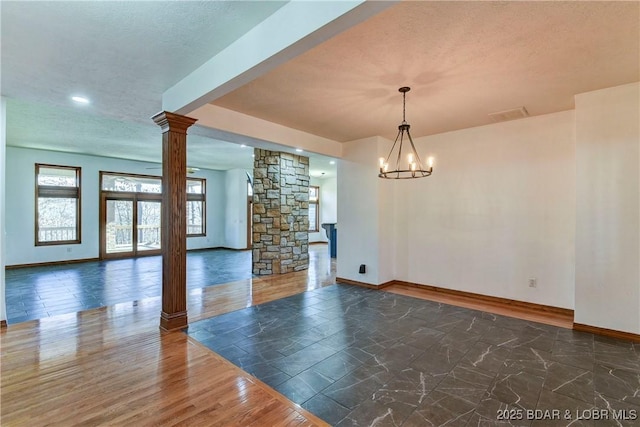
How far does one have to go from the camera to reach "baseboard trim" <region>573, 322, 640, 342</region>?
3180mm

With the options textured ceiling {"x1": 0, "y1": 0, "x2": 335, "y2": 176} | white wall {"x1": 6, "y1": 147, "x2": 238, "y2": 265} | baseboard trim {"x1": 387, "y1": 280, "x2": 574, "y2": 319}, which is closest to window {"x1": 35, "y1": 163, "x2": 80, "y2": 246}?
white wall {"x1": 6, "y1": 147, "x2": 238, "y2": 265}

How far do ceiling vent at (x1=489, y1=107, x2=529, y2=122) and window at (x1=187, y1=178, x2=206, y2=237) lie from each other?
9109 mm

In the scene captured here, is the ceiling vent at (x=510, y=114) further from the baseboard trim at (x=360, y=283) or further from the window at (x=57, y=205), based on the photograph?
the window at (x=57, y=205)

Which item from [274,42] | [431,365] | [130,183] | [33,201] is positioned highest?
[274,42]

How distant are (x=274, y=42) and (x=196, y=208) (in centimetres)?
934

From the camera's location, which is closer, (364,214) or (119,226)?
(364,214)

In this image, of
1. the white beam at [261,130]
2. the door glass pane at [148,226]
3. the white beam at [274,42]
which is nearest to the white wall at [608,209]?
the white beam at [274,42]

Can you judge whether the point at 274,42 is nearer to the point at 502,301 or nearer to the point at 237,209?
the point at 502,301

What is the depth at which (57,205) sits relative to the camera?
771 cm

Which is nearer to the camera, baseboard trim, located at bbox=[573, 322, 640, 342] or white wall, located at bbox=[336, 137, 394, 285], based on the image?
baseboard trim, located at bbox=[573, 322, 640, 342]

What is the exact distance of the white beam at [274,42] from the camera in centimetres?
163

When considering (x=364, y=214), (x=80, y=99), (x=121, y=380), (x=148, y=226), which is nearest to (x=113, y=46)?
(x=80, y=99)

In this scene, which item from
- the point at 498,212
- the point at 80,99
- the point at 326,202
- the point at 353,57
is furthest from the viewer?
the point at 326,202

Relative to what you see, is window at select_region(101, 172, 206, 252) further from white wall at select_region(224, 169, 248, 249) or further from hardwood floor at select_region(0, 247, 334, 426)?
hardwood floor at select_region(0, 247, 334, 426)
